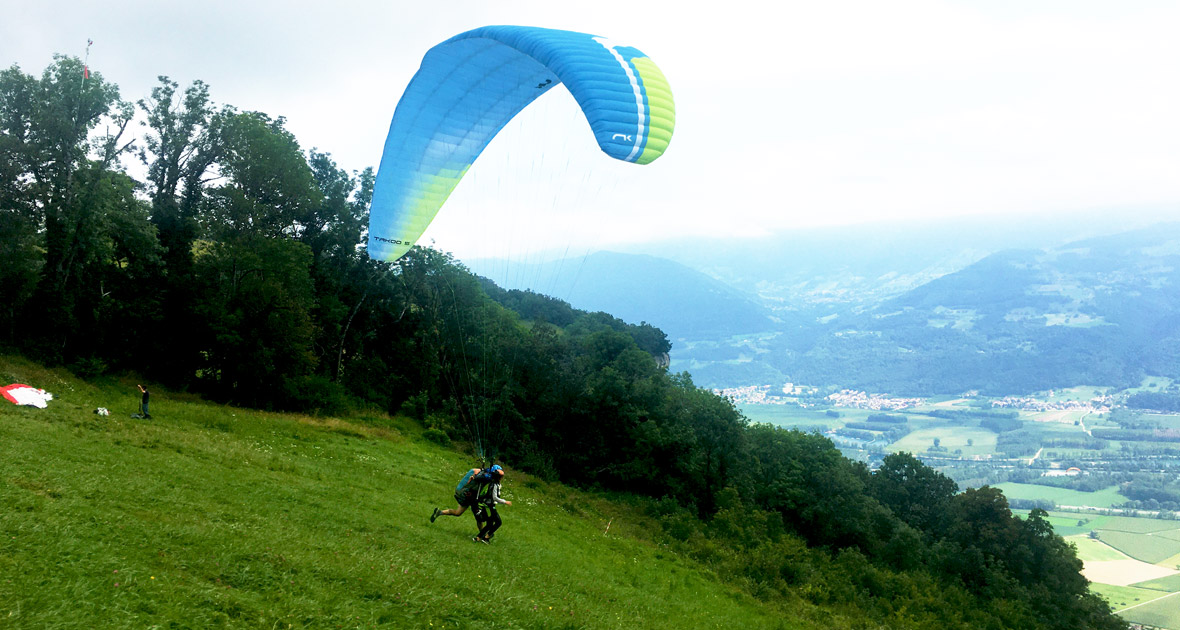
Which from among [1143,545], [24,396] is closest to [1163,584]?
[1143,545]

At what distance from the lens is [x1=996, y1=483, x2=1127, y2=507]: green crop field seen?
130625 millimetres

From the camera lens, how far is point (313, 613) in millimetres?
7883

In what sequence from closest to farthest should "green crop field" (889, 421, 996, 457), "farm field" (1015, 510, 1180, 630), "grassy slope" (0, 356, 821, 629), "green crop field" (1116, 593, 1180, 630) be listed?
"grassy slope" (0, 356, 821, 629)
"green crop field" (1116, 593, 1180, 630)
"farm field" (1015, 510, 1180, 630)
"green crop field" (889, 421, 996, 457)

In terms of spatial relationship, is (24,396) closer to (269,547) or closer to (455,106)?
(269,547)

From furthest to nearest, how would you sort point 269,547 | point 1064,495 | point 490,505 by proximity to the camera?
point 1064,495 < point 490,505 < point 269,547

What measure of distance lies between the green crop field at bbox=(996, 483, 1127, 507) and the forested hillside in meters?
110

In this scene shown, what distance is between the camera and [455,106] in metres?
18.9

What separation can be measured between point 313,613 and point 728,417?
36.4 meters

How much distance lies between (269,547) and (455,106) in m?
13.7

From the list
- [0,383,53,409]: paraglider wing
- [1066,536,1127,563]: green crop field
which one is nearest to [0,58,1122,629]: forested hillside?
[0,383,53,409]: paraglider wing

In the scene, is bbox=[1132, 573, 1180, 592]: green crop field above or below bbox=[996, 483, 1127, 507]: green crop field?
below

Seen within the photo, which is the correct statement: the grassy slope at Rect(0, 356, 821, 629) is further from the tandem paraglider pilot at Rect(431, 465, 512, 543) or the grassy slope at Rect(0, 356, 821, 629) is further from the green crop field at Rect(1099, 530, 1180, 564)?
the green crop field at Rect(1099, 530, 1180, 564)

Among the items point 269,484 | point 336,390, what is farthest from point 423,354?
point 269,484

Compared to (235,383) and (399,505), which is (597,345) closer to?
(235,383)
